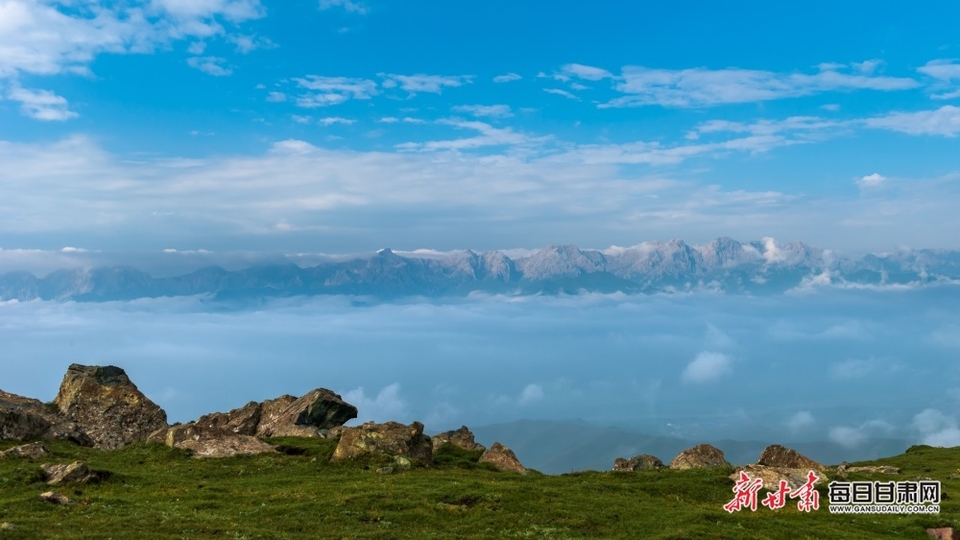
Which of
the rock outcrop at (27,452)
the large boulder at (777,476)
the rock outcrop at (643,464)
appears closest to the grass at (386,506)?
the rock outcrop at (27,452)

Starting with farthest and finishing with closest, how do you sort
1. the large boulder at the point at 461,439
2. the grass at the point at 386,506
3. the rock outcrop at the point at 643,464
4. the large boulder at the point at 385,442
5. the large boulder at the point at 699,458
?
the large boulder at the point at 461,439
the large boulder at the point at 699,458
the rock outcrop at the point at 643,464
the large boulder at the point at 385,442
the grass at the point at 386,506

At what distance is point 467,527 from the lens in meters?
40.3

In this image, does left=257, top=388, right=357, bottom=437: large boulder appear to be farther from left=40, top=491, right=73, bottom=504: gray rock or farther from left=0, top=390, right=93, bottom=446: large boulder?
left=40, top=491, right=73, bottom=504: gray rock

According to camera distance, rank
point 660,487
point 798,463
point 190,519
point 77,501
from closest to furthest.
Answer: point 190,519
point 77,501
point 660,487
point 798,463

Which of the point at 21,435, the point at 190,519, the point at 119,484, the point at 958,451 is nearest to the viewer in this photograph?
the point at 190,519

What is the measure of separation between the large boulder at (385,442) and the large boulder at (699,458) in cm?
2980

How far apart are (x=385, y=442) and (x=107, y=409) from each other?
132 ft

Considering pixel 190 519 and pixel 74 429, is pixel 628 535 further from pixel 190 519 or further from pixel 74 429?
pixel 74 429

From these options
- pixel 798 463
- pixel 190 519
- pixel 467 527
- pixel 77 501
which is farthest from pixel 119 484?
pixel 798 463

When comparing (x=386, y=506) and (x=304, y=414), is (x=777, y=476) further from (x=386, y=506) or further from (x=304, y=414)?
(x=304, y=414)

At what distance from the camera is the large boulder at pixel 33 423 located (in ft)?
224

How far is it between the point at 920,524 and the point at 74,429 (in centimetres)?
8362

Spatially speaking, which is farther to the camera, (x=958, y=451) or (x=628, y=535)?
(x=958, y=451)

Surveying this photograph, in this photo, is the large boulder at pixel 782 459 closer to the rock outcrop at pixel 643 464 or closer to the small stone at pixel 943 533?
the rock outcrop at pixel 643 464
